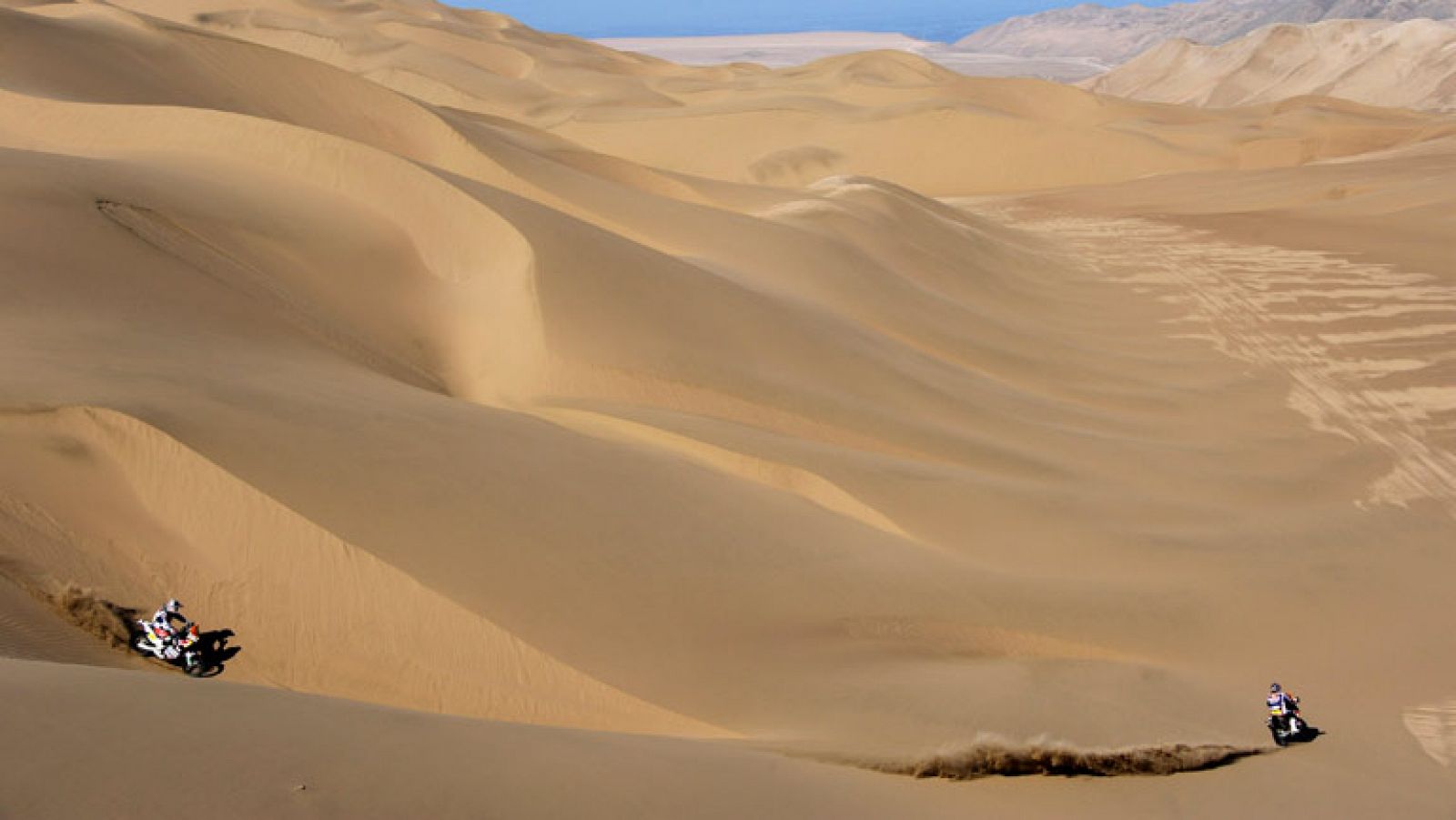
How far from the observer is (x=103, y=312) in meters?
5.92

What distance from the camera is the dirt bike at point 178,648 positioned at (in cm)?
365

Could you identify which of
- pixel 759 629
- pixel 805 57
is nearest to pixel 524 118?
pixel 759 629

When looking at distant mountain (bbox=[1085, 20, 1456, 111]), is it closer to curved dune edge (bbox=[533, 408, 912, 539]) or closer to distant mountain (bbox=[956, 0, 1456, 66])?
distant mountain (bbox=[956, 0, 1456, 66])

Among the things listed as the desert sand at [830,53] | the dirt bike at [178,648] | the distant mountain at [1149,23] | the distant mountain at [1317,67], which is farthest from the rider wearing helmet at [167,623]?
the distant mountain at [1149,23]

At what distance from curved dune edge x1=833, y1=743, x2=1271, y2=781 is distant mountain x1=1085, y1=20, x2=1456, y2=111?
54408 millimetres

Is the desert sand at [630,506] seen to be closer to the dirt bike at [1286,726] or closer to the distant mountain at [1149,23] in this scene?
the dirt bike at [1286,726]

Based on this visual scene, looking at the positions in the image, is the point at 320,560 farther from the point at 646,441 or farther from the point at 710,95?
the point at 710,95

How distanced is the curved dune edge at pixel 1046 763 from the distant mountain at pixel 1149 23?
285 feet

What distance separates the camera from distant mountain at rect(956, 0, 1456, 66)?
84.5 meters

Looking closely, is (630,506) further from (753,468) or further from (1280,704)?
(1280,704)

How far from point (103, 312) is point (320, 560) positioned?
2.54m

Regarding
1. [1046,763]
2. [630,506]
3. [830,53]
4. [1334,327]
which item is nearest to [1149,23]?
[830,53]

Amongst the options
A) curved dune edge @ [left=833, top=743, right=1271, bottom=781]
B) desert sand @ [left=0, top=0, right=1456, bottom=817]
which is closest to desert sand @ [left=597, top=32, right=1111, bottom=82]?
desert sand @ [left=0, top=0, right=1456, bottom=817]

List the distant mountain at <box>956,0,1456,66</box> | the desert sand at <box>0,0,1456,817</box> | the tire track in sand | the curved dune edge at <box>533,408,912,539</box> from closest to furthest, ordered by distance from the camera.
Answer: the desert sand at <box>0,0,1456,817</box> → the curved dune edge at <box>533,408,912,539</box> → the tire track in sand → the distant mountain at <box>956,0,1456,66</box>
